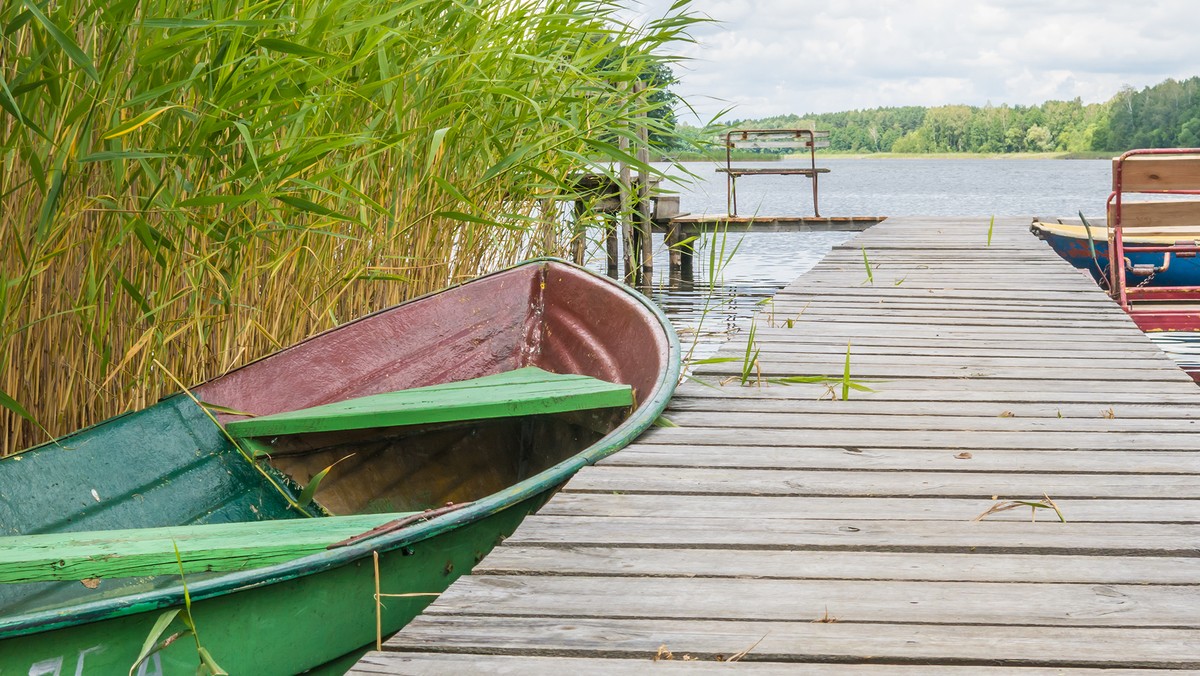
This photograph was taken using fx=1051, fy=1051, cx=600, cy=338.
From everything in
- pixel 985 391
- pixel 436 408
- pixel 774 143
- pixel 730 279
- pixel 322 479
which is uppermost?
pixel 774 143

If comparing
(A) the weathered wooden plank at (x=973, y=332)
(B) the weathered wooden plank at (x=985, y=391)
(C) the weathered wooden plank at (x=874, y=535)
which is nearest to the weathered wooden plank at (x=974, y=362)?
(B) the weathered wooden plank at (x=985, y=391)

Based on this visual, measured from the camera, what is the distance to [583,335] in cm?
346

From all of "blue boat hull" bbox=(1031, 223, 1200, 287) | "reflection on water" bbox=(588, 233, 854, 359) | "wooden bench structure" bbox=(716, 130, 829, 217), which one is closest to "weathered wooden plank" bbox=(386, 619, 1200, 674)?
"reflection on water" bbox=(588, 233, 854, 359)

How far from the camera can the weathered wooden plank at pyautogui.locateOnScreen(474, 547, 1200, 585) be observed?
171cm

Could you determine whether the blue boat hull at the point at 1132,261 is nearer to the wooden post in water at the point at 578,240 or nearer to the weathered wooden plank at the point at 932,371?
the wooden post in water at the point at 578,240

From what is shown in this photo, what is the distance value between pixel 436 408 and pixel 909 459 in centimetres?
111

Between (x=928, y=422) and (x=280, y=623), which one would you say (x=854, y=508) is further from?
(x=280, y=623)

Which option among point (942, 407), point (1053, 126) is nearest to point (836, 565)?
point (942, 407)

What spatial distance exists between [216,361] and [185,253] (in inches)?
15.2

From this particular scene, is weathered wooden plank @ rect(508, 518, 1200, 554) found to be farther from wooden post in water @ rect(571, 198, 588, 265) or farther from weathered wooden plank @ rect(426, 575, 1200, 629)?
wooden post in water @ rect(571, 198, 588, 265)

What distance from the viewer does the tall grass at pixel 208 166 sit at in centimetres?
219

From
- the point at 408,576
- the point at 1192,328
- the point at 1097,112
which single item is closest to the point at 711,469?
the point at 408,576

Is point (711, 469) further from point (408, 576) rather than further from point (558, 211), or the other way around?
point (558, 211)

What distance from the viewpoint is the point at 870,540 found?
1880mm
